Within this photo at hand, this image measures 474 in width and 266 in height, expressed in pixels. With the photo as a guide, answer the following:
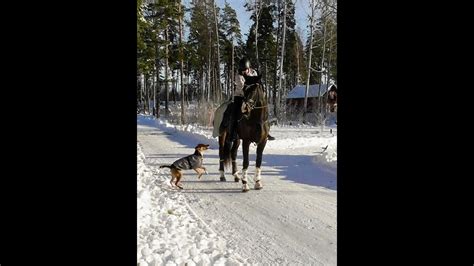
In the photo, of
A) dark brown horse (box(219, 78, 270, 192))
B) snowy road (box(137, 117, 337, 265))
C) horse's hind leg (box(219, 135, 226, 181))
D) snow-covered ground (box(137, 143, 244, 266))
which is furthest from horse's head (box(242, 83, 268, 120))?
snow-covered ground (box(137, 143, 244, 266))

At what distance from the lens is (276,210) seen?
5.10 metres

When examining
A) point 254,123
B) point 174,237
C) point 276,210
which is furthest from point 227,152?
point 174,237

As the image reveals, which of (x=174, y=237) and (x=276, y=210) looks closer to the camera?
(x=174, y=237)

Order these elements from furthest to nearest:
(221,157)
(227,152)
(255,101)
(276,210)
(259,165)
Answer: (221,157)
(227,152)
(259,165)
(255,101)
(276,210)

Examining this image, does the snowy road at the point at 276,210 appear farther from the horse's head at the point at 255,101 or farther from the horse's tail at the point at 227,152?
the horse's head at the point at 255,101

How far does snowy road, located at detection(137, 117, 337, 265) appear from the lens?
3.74 m

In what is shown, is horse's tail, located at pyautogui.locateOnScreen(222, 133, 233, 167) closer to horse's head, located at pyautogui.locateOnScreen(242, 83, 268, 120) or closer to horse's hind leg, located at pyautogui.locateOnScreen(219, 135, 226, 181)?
horse's hind leg, located at pyautogui.locateOnScreen(219, 135, 226, 181)

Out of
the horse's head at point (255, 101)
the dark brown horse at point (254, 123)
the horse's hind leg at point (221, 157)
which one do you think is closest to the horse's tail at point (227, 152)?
the horse's hind leg at point (221, 157)

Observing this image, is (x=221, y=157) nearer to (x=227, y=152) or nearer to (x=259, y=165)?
(x=227, y=152)

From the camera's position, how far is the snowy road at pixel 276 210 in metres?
3.74
